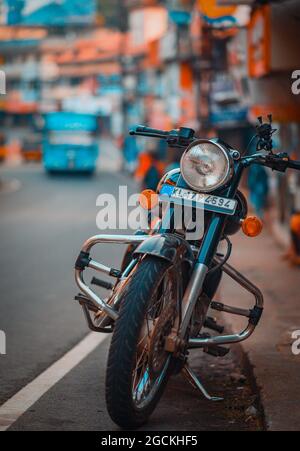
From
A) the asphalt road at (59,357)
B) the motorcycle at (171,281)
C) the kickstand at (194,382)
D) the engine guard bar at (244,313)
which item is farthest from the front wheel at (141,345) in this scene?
the engine guard bar at (244,313)

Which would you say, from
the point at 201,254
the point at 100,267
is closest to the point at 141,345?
the point at 201,254

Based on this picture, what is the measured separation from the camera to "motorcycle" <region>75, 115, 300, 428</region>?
4902 mm

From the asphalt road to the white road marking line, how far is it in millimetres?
48

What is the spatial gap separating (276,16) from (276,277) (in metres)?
3.28

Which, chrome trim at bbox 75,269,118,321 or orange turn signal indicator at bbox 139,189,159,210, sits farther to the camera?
orange turn signal indicator at bbox 139,189,159,210

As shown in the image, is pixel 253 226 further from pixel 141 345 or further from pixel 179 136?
pixel 141 345

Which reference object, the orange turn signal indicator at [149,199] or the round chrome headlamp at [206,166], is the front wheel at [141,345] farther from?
the orange turn signal indicator at [149,199]

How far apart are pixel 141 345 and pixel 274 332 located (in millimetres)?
2765

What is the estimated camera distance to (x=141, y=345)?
5113mm

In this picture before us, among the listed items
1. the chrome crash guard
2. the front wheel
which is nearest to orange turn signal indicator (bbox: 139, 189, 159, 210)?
the chrome crash guard

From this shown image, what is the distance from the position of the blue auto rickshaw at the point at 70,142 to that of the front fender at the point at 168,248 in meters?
36.7

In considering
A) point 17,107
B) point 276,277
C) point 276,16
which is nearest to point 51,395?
point 276,277

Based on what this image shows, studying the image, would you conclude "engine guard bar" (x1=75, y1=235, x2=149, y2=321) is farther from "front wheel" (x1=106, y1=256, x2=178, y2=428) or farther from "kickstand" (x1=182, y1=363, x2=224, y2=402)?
"kickstand" (x1=182, y1=363, x2=224, y2=402)
